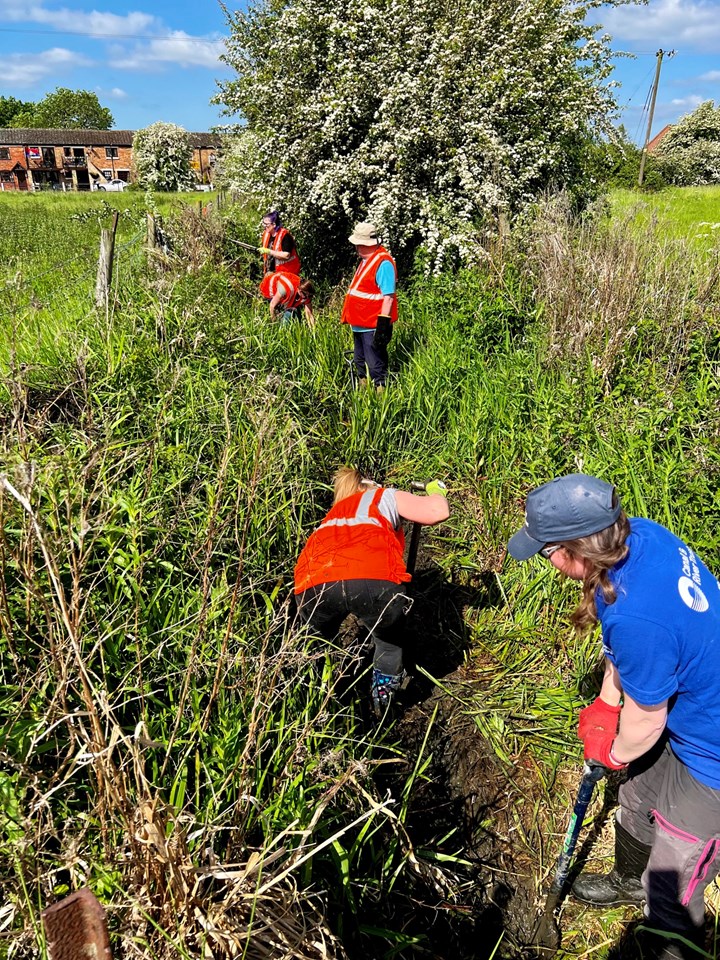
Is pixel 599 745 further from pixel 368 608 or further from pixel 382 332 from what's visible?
pixel 382 332

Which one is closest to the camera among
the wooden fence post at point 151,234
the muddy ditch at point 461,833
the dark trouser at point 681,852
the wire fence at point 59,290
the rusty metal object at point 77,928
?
the rusty metal object at point 77,928

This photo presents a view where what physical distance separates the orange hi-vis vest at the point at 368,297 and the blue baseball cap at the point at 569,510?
438 cm

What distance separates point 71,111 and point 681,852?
119 metres

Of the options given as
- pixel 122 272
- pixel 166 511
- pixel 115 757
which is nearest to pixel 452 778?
pixel 115 757

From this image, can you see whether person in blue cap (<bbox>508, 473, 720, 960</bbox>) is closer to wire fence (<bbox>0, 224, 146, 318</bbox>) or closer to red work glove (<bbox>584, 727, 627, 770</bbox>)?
red work glove (<bbox>584, 727, 627, 770</bbox>)

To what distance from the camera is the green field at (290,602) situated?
1.76 m

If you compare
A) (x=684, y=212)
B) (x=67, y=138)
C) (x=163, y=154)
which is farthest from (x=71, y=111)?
(x=684, y=212)

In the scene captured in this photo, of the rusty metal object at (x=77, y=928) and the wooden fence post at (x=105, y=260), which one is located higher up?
the wooden fence post at (x=105, y=260)

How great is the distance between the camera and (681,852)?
2047 mm

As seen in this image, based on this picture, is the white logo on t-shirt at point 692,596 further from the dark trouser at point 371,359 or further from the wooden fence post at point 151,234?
the wooden fence post at point 151,234

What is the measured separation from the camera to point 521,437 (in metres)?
4.74

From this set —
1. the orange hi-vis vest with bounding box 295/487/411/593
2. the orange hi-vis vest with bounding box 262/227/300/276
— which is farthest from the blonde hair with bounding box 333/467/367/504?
the orange hi-vis vest with bounding box 262/227/300/276

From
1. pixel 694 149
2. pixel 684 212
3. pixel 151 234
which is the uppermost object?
pixel 694 149

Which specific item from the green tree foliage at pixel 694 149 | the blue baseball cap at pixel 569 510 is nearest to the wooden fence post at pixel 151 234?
the blue baseball cap at pixel 569 510
